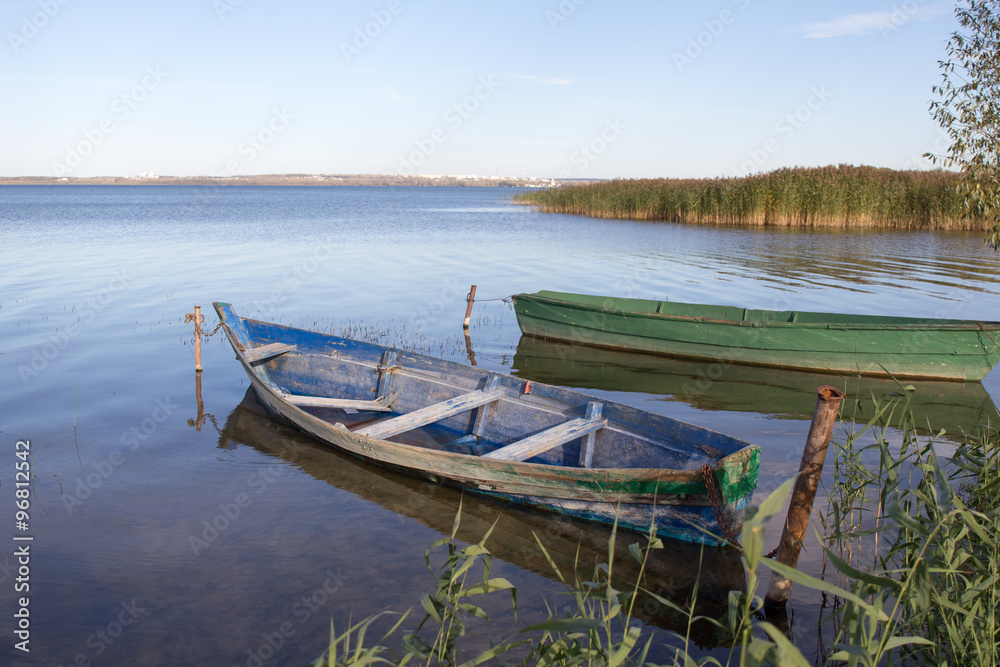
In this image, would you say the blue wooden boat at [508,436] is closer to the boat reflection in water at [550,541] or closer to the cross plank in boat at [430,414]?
the cross plank in boat at [430,414]

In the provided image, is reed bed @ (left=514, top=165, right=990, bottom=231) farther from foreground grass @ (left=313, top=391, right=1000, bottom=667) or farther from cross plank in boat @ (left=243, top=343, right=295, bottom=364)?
foreground grass @ (left=313, top=391, right=1000, bottom=667)

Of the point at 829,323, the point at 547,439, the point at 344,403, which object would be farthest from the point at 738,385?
the point at 344,403

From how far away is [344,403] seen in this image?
784cm

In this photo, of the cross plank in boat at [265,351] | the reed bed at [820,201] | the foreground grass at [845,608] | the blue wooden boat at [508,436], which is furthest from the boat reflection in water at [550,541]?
the reed bed at [820,201]

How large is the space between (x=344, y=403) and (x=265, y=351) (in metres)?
1.71

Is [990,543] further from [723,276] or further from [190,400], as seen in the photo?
[723,276]

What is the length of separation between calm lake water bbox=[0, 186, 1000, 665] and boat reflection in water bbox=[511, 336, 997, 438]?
6 centimetres

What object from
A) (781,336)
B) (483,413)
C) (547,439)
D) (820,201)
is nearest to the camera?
(547,439)

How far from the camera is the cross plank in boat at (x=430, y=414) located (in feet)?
21.5

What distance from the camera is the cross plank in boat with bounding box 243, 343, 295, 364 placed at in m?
8.66

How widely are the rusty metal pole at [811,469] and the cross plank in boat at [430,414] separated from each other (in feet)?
11.0

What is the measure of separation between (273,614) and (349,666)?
103 inches

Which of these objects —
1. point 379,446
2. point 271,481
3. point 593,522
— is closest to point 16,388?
point 271,481

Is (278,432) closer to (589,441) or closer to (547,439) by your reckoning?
(547,439)
